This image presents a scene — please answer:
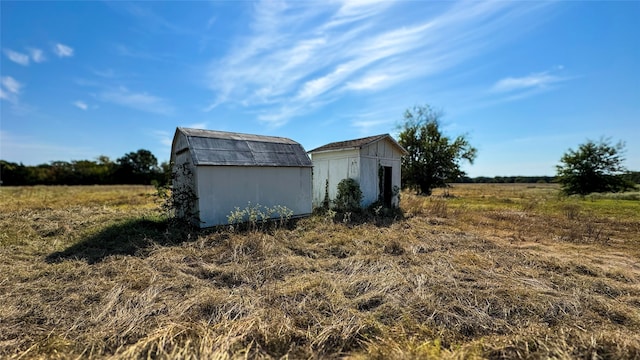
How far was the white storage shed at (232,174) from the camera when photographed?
26.7 ft

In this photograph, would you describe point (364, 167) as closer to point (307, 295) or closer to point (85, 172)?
point (307, 295)

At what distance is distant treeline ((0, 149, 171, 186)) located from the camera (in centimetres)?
4509

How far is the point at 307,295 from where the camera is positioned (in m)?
4.08

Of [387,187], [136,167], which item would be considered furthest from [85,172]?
[387,187]

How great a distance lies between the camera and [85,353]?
2.85 m

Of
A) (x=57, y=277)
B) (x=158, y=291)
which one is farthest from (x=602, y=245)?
(x=57, y=277)

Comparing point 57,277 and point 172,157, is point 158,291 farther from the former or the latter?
point 172,157

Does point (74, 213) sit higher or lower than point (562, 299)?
higher

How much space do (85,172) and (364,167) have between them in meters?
58.4

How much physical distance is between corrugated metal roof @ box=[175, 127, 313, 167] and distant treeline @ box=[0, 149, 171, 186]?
40775mm

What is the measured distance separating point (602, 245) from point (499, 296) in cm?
617

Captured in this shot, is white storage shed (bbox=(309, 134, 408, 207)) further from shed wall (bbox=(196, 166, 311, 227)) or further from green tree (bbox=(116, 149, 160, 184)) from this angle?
green tree (bbox=(116, 149, 160, 184))

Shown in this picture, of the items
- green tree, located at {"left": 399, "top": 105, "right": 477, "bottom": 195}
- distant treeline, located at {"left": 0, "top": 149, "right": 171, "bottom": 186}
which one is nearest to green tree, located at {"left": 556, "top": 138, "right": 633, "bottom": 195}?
green tree, located at {"left": 399, "top": 105, "right": 477, "bottom": 195}

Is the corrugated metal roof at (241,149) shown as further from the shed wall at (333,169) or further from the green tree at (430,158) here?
the green tree at (430,158)
